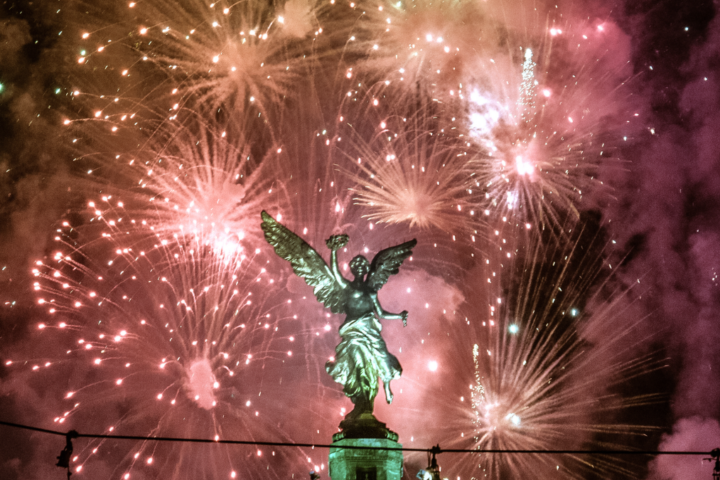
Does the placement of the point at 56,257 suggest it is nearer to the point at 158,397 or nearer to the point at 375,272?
the point at 158,397

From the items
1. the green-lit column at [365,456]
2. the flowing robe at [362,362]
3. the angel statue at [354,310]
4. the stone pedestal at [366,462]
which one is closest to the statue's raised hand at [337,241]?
the angel statue at [354,310]

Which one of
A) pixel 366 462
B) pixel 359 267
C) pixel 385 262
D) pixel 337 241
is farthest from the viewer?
pixel 385 262

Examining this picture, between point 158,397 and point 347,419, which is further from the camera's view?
point 158,397

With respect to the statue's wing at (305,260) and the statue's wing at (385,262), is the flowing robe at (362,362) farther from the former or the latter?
the statue's wing at (385,262)

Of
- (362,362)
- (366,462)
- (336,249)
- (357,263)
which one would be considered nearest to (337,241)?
(336,249)

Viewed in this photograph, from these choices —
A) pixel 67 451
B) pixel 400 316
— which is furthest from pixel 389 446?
pixel 67 451

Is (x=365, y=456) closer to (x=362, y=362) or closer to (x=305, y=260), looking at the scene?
(x=362, y=362)

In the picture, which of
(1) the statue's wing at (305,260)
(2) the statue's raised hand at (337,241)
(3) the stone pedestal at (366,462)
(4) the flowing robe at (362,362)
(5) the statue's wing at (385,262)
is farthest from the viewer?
Answer: (5) the statue's wing at (385,262)
